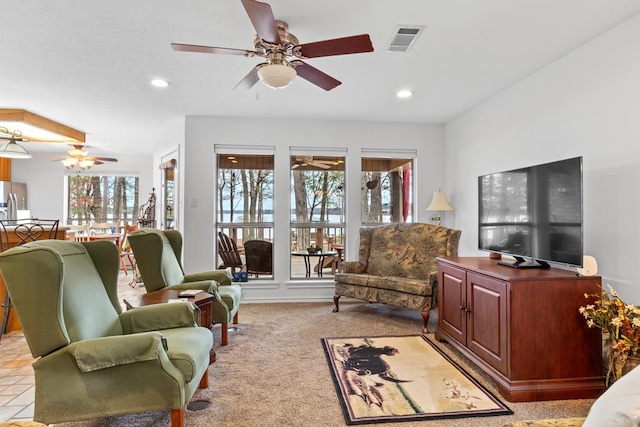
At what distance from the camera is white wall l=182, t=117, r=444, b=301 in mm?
4840

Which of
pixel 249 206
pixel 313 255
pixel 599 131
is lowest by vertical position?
pixel 313 255

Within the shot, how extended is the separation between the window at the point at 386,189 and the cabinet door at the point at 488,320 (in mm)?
2515

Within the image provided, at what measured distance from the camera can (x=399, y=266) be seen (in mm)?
4445

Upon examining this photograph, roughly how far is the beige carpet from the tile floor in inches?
18.2

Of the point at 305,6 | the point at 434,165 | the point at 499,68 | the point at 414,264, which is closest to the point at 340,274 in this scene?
the point at 414,264

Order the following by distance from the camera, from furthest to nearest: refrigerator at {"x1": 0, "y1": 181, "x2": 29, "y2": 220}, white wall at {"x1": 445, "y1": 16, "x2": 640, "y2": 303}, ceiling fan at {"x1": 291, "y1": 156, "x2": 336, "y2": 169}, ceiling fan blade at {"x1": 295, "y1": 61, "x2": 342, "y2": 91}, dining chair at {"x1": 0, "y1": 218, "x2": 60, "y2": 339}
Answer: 1. refrigerator at {"x1": 0, "y1": 181, "x2": 29, "y2": 220}
2. ceiling fan at {"x1": 291, "y1": 156, "x2": 336, "y2": 169}
3. dining chair at {"x1": 0, "y1": 218, "x2": 60, "y2": 339}
4. ceiling fan blade at {"x1": 295, "y1": 61, "x2": 342, "y2": 91}
5. white wall at {"x1": 445, "y1": 16, "x2": 640, "y2": 303}

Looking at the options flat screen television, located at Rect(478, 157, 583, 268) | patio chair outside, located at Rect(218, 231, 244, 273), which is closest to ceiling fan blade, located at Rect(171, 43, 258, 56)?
flat screen television, located at Rect(478, 157, 583, 268)

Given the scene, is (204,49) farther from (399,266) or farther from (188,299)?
(399,266)

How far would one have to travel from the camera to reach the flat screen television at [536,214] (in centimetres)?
237

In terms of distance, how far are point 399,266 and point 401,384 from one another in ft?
6.60

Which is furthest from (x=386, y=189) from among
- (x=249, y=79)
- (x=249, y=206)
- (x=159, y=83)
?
(x=159, y=83)

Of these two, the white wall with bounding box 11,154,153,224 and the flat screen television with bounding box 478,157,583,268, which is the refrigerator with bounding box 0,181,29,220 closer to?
the white wall with bounding box 11,154,153,224

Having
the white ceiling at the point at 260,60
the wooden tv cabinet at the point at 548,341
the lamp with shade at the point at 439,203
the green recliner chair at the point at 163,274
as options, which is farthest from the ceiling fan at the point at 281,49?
the lamp with shade at the point at 439,203

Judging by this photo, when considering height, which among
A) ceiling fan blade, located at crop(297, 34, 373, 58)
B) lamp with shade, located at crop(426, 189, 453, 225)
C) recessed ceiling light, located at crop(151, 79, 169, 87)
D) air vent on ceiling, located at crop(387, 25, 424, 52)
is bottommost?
lamp with shade, located at crop(426, 189, 453, 225)
